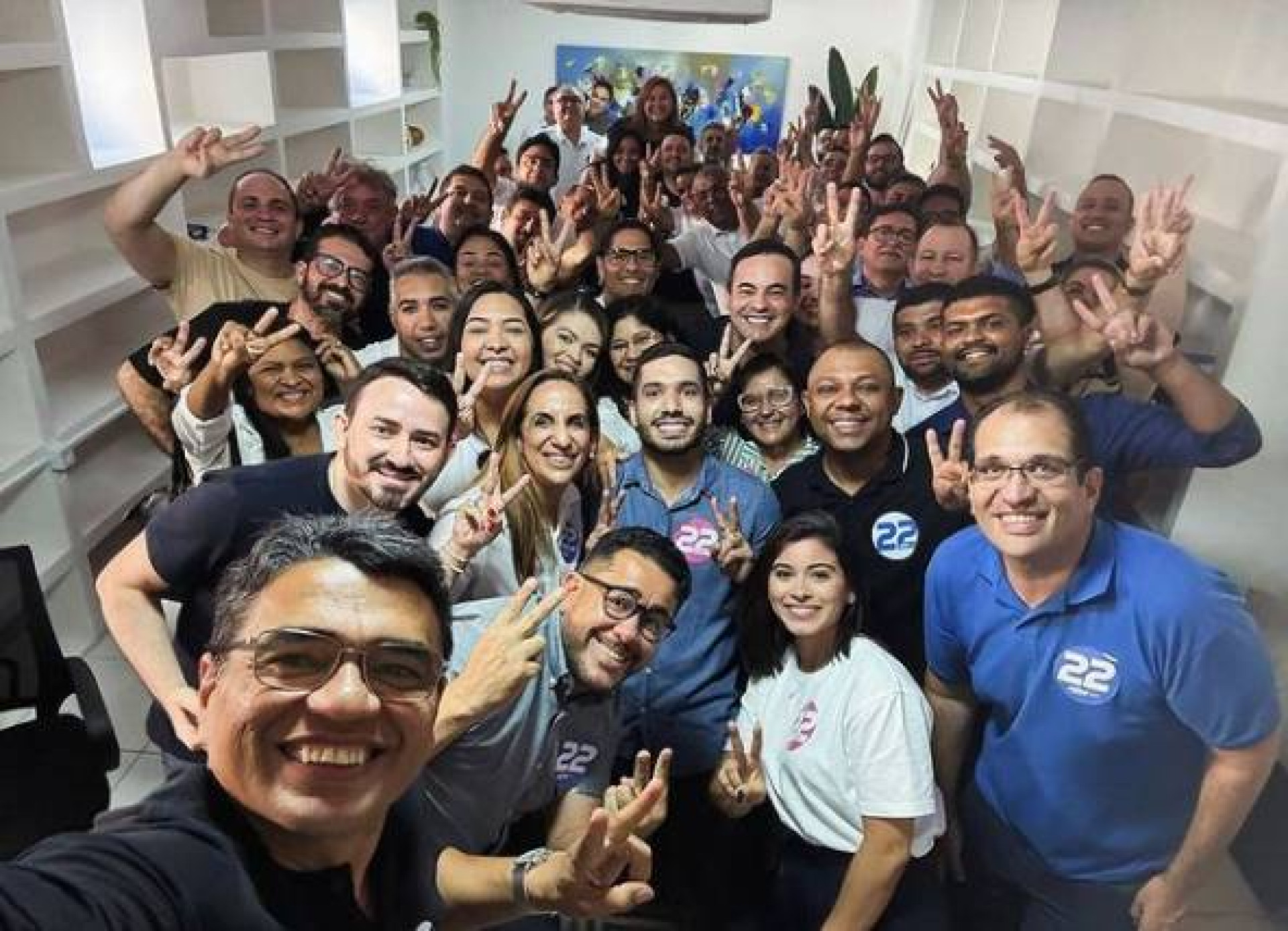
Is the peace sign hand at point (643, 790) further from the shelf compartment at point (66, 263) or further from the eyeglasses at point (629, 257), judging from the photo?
the shelf compartment at point (66, 263)

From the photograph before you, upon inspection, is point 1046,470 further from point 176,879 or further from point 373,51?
point 373,51

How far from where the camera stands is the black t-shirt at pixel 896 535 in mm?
1546

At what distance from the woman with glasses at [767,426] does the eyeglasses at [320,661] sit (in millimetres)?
1152

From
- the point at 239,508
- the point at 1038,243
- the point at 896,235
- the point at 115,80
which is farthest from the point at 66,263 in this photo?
the point at 1038,243

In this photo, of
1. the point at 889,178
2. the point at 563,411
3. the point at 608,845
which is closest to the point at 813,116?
the point at 889,178

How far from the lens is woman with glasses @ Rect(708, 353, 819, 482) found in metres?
1.85

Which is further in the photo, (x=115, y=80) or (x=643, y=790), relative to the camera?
(x=115, y=80)

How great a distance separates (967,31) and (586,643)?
3.27 metres

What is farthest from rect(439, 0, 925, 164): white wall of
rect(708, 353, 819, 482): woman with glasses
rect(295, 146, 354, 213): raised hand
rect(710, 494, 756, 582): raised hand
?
rect(710, 494, 756, 582): raised hand

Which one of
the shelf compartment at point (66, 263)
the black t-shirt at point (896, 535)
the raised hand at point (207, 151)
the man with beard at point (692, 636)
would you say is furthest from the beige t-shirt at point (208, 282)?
the black t-shirt at point (896, 535)

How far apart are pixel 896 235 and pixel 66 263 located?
249 cm

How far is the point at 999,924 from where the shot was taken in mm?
1419

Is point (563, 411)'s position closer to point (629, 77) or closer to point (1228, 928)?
point (1228, 928)

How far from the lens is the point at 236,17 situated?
3.28 meters
